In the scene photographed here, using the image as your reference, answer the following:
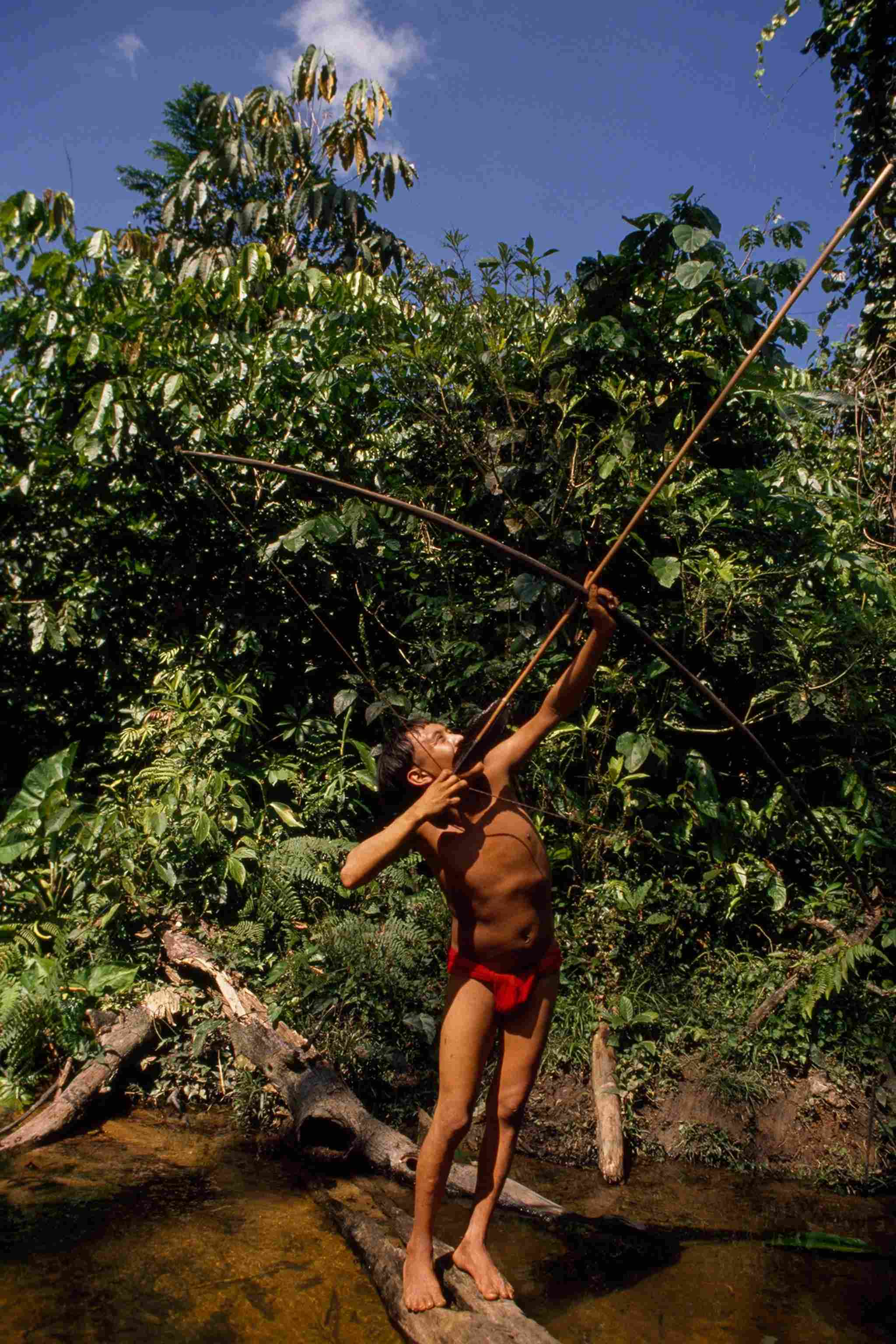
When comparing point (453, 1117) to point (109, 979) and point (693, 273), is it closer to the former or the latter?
point (109, 979)

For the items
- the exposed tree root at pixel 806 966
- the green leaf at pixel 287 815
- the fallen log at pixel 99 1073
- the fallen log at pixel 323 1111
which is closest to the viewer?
the fallen log at pixel 323 1111

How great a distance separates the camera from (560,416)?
516 cm

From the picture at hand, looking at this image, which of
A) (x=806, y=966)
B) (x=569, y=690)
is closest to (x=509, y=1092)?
(x=569, y=690)

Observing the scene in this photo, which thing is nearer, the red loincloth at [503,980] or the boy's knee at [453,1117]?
the boy's knee at [453,1117]

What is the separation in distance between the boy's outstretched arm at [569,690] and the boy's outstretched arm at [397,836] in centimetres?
32

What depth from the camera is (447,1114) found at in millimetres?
2602

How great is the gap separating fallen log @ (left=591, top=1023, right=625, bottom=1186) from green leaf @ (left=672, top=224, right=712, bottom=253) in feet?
11.5

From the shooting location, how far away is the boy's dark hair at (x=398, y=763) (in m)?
2.94

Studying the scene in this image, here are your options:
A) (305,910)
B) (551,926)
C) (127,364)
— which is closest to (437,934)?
(305,910)

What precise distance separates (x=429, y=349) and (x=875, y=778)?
2.99 meters

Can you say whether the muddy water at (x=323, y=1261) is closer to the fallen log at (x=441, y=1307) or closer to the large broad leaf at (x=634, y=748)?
the fallen log at (x=441, y=1307)

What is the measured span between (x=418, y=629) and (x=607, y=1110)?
2.71 m

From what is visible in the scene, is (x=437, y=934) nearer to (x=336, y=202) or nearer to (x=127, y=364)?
(x=127, y=364)

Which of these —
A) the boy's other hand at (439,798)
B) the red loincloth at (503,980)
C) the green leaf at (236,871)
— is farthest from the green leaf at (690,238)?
the green leaf at (236,871)
